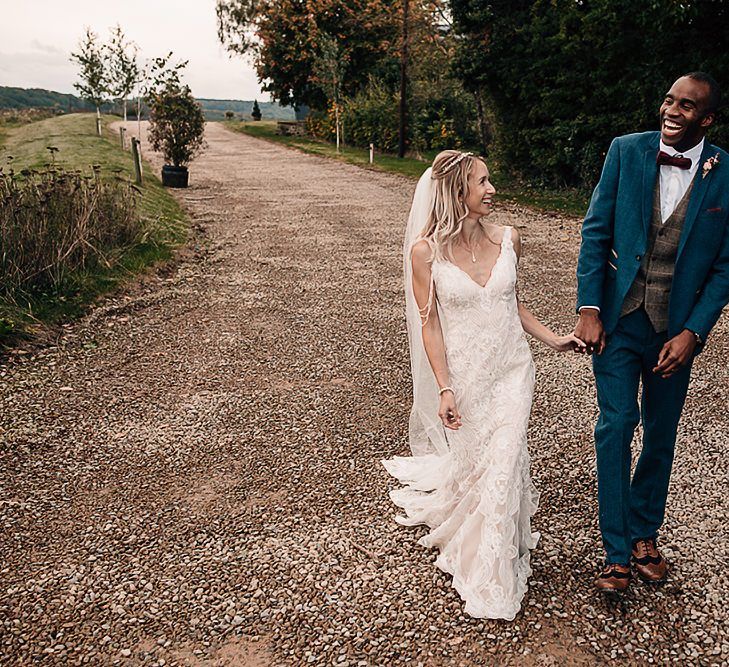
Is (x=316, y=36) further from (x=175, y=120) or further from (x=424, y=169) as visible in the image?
(x=175, y=120)

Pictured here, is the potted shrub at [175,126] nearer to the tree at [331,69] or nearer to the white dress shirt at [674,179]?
the tree at [331,69]

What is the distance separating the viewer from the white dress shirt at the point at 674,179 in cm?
304

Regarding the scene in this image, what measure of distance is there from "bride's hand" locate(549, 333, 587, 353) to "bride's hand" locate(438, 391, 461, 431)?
22.4 inches

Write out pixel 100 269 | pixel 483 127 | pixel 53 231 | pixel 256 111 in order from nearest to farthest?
1. pixel 53 231
2. pixel 100 269
3. pixel 483 127
4. pixel 256 111

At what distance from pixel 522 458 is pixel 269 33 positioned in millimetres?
41424

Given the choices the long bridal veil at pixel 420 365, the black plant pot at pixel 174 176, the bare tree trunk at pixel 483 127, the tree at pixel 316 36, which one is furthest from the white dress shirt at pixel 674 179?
the tree at pixel 316 36

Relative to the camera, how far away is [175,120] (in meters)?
18.7

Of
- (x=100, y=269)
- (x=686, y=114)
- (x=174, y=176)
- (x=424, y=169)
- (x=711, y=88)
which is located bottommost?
(x=100, y=269)

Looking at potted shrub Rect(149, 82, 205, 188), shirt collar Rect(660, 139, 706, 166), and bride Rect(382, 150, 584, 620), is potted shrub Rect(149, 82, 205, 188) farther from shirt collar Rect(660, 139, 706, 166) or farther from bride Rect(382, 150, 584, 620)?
shirt collar Rect(660, 139, 706, 166)

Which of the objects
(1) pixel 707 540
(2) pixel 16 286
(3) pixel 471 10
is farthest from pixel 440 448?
(3) pixel 471 10

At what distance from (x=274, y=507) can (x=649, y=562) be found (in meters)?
2.14

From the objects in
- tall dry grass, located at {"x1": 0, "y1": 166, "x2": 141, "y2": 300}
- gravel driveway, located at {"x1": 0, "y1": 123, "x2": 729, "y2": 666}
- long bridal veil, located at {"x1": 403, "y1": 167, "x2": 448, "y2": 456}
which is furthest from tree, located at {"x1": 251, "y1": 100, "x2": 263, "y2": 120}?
long bridal veil, located at {"x1": 403, "y1": 167, "x2": 448, "y2": 456}

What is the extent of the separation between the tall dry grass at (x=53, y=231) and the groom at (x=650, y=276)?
6672mm

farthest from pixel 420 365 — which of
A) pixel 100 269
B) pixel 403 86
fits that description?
pixel 403 86
